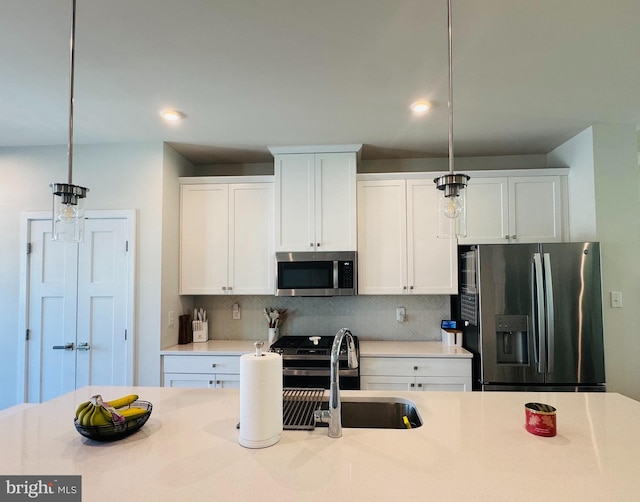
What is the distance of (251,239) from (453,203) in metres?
2.18

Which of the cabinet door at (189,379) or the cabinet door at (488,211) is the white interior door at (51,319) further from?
the cabinet door at (488,211)

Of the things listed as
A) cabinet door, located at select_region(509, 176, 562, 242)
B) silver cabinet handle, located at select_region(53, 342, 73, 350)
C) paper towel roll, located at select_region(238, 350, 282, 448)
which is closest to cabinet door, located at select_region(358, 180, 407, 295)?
cabinet door, located at select_region(509, 176, 562, 242)

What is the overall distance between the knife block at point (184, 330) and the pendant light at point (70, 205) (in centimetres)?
199

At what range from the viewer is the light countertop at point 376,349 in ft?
9.65

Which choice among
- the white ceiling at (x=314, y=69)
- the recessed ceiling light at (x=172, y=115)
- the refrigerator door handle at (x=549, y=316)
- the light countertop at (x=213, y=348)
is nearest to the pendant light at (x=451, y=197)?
the white ceiling at (x=314, y=69)

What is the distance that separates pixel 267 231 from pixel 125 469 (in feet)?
7.81

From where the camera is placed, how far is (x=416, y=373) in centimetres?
292

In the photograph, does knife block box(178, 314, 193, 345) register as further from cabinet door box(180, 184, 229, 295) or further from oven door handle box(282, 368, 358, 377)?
oven door handle box(282, 368, 358, 377)

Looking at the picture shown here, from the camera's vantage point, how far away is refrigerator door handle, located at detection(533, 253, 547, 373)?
2682 millimetres

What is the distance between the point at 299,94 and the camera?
2.30 m

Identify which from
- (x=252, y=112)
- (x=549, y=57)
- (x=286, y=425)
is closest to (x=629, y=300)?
(x=549, y=57)

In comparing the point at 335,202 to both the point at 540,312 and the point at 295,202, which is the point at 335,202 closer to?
the point at 295,202

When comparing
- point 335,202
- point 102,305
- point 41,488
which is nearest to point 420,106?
point 335,202

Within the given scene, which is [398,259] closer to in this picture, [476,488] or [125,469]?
[476,488]
